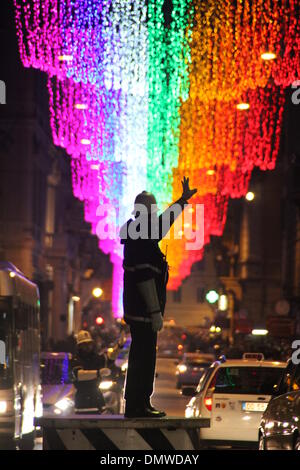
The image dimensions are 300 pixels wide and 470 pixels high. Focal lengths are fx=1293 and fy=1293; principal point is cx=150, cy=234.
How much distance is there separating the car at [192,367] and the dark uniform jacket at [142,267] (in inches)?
1510

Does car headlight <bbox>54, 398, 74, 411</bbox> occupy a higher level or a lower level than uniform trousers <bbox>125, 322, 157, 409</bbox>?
higher

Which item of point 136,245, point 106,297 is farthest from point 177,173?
point 106,297

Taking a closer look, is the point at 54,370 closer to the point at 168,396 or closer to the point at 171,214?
the point at 168,396

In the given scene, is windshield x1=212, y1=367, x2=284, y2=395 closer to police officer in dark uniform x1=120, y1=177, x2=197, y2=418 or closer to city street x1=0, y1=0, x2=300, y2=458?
city street x1=0, y1=0, x2=300, y2=458

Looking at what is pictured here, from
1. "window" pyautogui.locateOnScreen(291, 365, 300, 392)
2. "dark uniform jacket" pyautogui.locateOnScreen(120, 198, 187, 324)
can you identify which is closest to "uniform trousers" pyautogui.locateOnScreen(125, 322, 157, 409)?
"dark uniform jacket" pyautogui.locateOnScreen(120, 198, 187, 324)

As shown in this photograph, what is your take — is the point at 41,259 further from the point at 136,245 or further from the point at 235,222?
the point at 136,245

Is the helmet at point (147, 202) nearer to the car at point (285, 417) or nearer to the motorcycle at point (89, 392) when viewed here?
the car at point (285, 417)

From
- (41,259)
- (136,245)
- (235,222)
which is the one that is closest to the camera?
(136,245)

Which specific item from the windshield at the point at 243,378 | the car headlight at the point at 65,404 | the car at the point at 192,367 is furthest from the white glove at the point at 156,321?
the car at the point at 192,367

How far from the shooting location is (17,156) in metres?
60.4

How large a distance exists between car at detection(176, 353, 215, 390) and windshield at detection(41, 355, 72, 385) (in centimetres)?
2078

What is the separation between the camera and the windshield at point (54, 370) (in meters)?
26.8

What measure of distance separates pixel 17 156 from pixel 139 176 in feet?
31.4

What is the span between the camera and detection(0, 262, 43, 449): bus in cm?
2048
